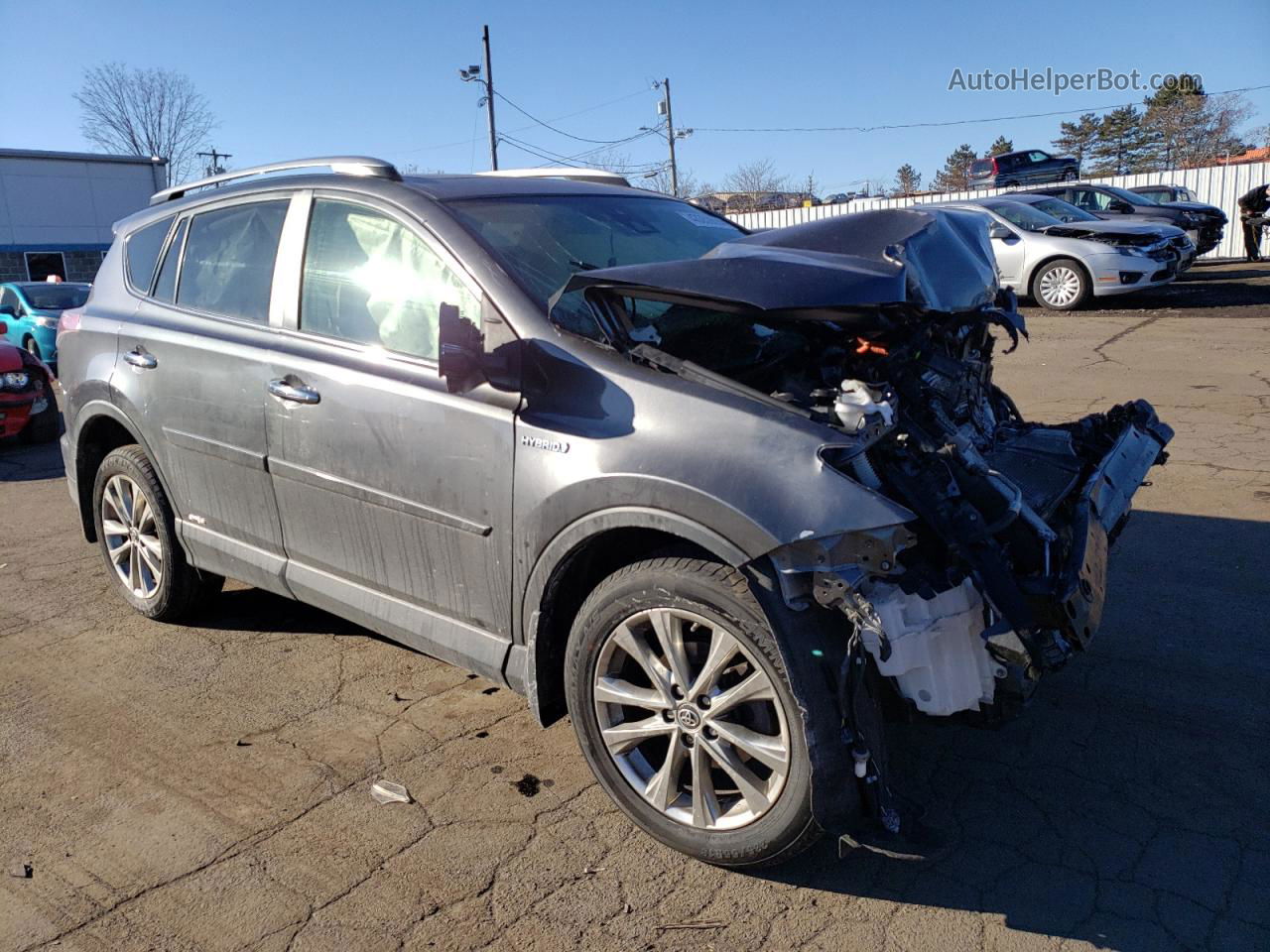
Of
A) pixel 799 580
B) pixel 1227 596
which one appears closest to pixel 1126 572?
pixel 1227 596

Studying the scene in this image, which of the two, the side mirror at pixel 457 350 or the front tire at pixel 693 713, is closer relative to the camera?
the front tire at pixel 693 713

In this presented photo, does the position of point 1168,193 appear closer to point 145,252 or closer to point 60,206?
point 145,252

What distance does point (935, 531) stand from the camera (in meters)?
2.70

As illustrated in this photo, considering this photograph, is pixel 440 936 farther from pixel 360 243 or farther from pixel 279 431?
pixel 360 243

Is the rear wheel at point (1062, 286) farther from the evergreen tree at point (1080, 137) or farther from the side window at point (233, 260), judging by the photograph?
the evergreen tree at point (1080, 137)

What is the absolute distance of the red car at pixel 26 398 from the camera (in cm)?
995

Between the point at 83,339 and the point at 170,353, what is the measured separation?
34.5 inches

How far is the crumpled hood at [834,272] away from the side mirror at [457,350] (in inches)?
12.1

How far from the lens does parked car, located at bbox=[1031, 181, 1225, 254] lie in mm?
19516

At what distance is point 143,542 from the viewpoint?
189 inches

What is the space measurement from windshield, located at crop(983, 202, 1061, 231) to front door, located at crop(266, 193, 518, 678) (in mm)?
14180

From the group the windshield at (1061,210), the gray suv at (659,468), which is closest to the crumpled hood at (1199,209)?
the windshield at (1061,210)

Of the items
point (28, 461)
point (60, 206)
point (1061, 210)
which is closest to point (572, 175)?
point (28, 461)

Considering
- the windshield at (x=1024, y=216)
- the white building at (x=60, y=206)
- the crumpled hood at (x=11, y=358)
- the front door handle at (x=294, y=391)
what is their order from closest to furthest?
the front door handle at (x=294, y=391), the crumpled hood at (x=11, y=358), the windshield at (x=1024, y=216), the white building at (x=60, y=206)
